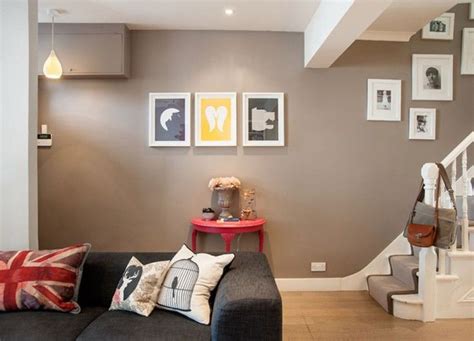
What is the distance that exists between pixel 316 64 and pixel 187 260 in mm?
2449

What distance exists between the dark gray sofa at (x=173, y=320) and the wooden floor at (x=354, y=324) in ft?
3.27

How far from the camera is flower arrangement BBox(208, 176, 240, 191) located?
3391mm

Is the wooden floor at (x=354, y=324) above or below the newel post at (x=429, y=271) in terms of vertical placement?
below

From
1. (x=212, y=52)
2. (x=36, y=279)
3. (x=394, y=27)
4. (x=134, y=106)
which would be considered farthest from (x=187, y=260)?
(x=394, y=27)

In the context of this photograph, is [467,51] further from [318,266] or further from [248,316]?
[248,316]

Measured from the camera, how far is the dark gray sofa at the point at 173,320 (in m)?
1.62

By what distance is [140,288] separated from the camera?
1968 millimetres

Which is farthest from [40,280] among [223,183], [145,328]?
[223,183]

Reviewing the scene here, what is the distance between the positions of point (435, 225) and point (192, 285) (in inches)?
79.7

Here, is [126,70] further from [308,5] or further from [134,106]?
[308,5]

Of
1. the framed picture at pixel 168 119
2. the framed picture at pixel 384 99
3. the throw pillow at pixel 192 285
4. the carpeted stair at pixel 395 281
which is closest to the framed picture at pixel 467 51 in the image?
the framed picture at pixel 384 99

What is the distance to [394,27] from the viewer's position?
3484 mm

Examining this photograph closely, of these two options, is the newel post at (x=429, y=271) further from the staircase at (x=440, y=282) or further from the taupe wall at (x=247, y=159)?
the taupe wall at (x=247, y=159)

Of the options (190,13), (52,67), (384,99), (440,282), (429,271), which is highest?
(190,13)
